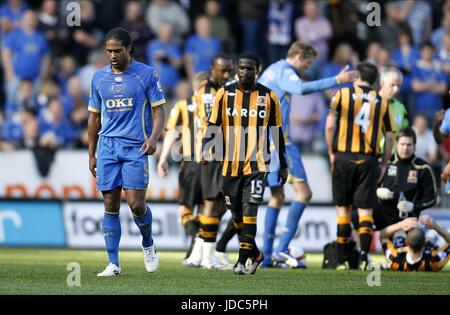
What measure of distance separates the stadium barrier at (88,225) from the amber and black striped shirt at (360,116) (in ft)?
16.3

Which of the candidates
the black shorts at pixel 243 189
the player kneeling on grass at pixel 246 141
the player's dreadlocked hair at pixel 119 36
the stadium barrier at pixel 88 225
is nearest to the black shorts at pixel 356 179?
the player kneeling on grass at pixel 246 141

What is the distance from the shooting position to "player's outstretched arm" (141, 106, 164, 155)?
11625mm

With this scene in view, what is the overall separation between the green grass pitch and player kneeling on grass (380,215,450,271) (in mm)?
236

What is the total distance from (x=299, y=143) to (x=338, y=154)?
6.82 m

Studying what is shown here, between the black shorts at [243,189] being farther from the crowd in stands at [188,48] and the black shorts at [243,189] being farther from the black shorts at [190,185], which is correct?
the crowd in stands at [188,48]

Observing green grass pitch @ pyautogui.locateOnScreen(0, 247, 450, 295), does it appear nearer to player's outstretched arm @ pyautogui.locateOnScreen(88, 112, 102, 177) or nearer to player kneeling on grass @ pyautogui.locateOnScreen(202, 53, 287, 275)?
player kneeling on grass @ pyautogui.locateOnScreen(202, 53, 287, 275)

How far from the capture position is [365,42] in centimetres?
2280

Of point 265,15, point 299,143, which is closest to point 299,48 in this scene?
point 299,143

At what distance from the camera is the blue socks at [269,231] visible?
48.3 feet

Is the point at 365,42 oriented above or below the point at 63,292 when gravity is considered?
above

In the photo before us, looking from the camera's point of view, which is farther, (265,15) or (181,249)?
(265,15)

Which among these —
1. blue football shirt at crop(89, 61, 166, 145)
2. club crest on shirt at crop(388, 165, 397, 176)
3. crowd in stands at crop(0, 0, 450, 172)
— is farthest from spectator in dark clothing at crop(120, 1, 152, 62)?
blue football shirt at crop(89, 61, 166, 145)

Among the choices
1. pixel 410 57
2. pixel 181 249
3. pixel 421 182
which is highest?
pixel 410 57
